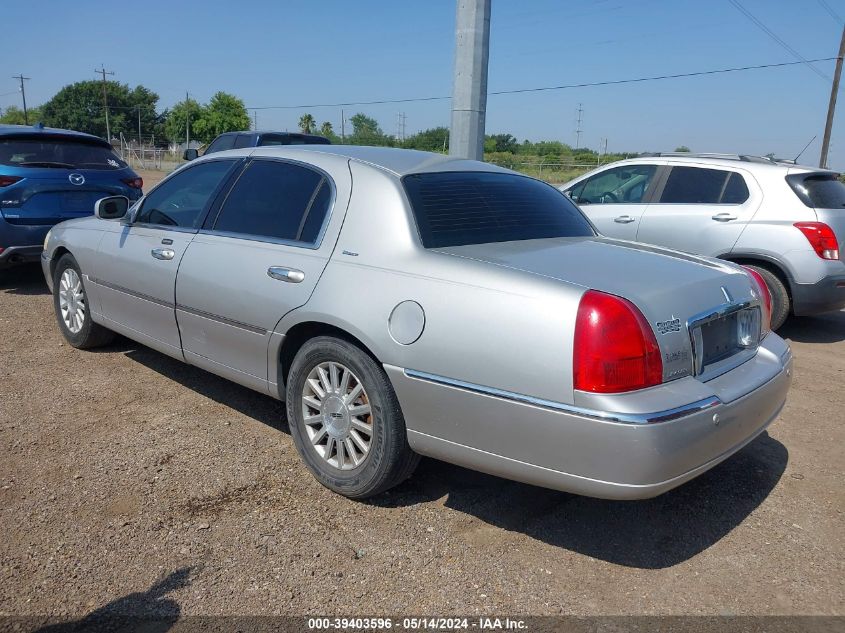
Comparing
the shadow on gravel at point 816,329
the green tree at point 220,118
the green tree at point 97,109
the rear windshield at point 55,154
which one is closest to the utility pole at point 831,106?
the shadow on gravel at point 816,329

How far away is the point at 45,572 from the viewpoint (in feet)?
9.11

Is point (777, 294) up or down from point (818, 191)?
down

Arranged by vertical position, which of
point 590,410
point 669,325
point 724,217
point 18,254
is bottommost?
point 18,254

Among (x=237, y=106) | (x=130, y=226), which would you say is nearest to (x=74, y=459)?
(x=130, y=226)

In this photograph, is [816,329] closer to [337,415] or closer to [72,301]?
[337,415]

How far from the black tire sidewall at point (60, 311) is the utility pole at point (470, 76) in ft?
12.6

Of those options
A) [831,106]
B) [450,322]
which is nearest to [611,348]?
[450,322]

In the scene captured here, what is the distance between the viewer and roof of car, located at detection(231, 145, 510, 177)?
3678 millimetres

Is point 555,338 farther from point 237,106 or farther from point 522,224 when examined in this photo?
point 237,106

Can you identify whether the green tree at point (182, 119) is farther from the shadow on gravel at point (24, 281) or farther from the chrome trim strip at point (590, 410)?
the chrome trim strip at point (590, 410)

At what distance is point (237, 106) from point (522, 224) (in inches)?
2857

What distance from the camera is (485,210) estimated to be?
3652mm

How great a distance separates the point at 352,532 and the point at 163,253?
7.21 feet

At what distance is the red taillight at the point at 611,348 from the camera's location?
2.61 metres
